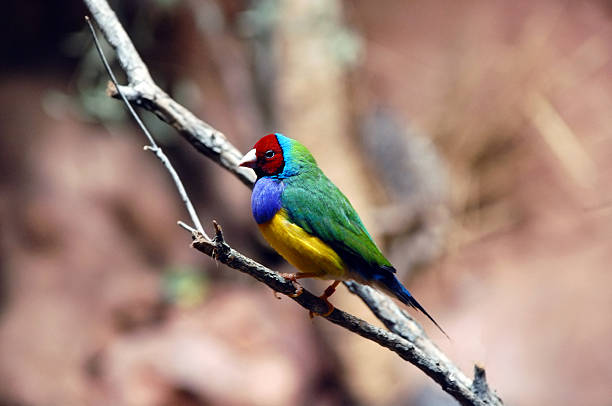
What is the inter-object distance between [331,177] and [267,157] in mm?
3374

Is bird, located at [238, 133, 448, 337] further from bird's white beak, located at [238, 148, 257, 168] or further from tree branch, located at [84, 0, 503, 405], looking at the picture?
tree branch, located at [84, 0, 503, 405]

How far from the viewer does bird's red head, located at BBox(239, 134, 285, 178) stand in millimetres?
2643

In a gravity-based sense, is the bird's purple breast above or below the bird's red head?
below

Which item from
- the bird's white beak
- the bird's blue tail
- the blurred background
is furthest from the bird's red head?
the blurred background

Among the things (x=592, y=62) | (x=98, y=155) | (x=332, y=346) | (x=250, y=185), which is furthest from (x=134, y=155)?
(x=592, y=62)

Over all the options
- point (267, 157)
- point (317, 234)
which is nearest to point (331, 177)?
point (267, 157)

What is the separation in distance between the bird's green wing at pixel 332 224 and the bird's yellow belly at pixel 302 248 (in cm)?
3

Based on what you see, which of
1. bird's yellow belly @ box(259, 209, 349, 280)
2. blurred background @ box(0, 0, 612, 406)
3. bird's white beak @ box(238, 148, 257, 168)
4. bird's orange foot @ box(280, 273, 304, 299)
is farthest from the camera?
blurred background @ box(0, 0, 612, 406)

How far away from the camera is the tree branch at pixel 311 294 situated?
8.05ft

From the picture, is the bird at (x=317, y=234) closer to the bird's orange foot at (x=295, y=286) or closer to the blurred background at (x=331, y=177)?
the bird's orange foot at (x=295, y=286)

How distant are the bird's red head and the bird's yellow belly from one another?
230 mm

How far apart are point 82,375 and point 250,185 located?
3.21 meters

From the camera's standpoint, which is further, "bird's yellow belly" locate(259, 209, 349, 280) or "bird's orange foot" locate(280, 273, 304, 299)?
"bird's yellow belly" locate(259, 209, 349, 280)

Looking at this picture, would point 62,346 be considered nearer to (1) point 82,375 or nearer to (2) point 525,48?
(1) point 82,375
